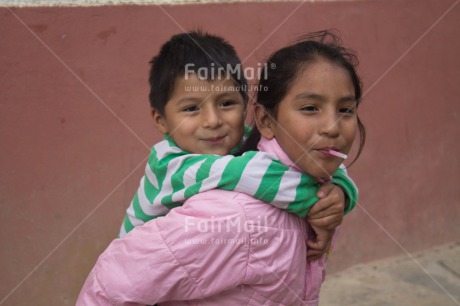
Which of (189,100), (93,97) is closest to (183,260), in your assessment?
(189,100)

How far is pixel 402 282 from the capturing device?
3768 millimetres

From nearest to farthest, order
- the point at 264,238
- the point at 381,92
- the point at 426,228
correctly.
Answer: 1. the point at 264,238
2. the point at 381,92
3. the point at 426,228

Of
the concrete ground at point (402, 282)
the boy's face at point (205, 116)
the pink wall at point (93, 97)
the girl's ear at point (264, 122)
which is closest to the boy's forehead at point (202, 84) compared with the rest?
the boy's face at point (205, 116)

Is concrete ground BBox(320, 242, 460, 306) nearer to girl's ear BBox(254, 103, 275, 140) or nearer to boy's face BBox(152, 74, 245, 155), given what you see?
boy's face BBox(152, 74, 245, 155)

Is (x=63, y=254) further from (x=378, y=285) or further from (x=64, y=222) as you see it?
(x=378, y=285)

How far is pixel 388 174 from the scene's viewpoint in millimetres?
3785

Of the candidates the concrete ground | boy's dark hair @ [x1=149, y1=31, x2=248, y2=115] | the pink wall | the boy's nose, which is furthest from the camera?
the concrete ground

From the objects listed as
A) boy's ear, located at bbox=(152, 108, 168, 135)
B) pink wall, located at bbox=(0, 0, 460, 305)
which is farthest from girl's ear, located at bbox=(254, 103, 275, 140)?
pink wall, located at bbox=(0, 0, 460, 305)

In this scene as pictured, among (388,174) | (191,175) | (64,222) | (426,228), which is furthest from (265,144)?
(426,228)

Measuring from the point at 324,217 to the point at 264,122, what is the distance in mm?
282

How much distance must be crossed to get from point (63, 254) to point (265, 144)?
2162 mm

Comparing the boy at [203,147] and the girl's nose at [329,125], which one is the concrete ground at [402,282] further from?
the girl's nose at [329,125]

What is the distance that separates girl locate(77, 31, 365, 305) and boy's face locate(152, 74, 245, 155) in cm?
27

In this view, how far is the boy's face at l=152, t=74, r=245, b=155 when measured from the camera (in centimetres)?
160
